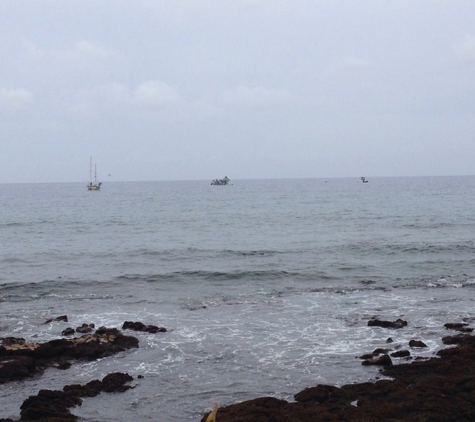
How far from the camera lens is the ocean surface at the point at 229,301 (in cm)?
1788

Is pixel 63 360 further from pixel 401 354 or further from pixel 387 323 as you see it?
pixel 387 323

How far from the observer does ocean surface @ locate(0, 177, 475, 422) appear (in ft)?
58.6

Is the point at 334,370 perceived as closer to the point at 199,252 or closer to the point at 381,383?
the point at 381,383

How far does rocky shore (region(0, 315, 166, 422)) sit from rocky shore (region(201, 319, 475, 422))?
436 centimetres

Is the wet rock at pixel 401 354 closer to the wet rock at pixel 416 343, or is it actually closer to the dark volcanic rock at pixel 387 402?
the wet rock at pixel 416 343

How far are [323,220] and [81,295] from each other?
48568 millimetres

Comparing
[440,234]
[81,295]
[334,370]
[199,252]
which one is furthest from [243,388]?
[440,234]

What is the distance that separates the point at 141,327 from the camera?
79.0 feet

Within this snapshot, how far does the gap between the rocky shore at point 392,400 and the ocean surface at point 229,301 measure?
51.8 inches

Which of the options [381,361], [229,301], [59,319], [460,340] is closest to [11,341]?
[59,319]

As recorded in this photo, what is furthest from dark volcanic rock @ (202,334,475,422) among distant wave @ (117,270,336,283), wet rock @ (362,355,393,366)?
distant wave @ (117,270,336,283)

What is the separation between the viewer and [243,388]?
1741 cm

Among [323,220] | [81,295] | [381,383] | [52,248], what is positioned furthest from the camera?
[323,220]

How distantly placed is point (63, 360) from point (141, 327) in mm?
4729
